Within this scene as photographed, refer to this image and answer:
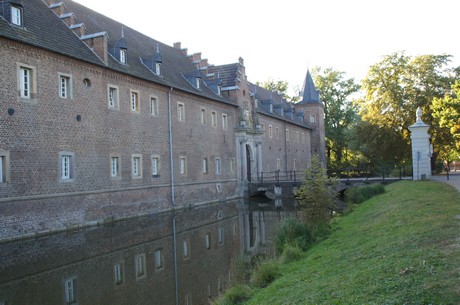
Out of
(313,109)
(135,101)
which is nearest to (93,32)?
(135,101)

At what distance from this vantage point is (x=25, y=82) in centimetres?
1631

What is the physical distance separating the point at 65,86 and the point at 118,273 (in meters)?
9.76

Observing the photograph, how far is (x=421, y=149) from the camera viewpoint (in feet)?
81.0

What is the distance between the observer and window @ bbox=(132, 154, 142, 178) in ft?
71.8

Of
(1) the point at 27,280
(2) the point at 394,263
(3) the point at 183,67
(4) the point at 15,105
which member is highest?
(3) the point at 183,67

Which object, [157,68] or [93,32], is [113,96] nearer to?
[93,32]

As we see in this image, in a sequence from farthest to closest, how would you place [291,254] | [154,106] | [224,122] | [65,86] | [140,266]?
[224,122] → [154,106] → [65,86] → [140,266] → [291,254]

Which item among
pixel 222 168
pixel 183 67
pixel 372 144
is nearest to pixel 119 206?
pixel 222 168

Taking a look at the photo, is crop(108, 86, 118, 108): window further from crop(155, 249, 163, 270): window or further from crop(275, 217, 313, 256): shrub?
crop(275, 217, 313, 256): shrub

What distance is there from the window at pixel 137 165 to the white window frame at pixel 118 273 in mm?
10163

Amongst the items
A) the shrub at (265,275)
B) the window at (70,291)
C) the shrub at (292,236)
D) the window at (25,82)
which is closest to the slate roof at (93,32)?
the window at (25,82)

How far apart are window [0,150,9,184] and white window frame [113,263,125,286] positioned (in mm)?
5720

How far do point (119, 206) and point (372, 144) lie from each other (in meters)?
26.5

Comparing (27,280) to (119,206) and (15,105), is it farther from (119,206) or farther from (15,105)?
(119,206)
